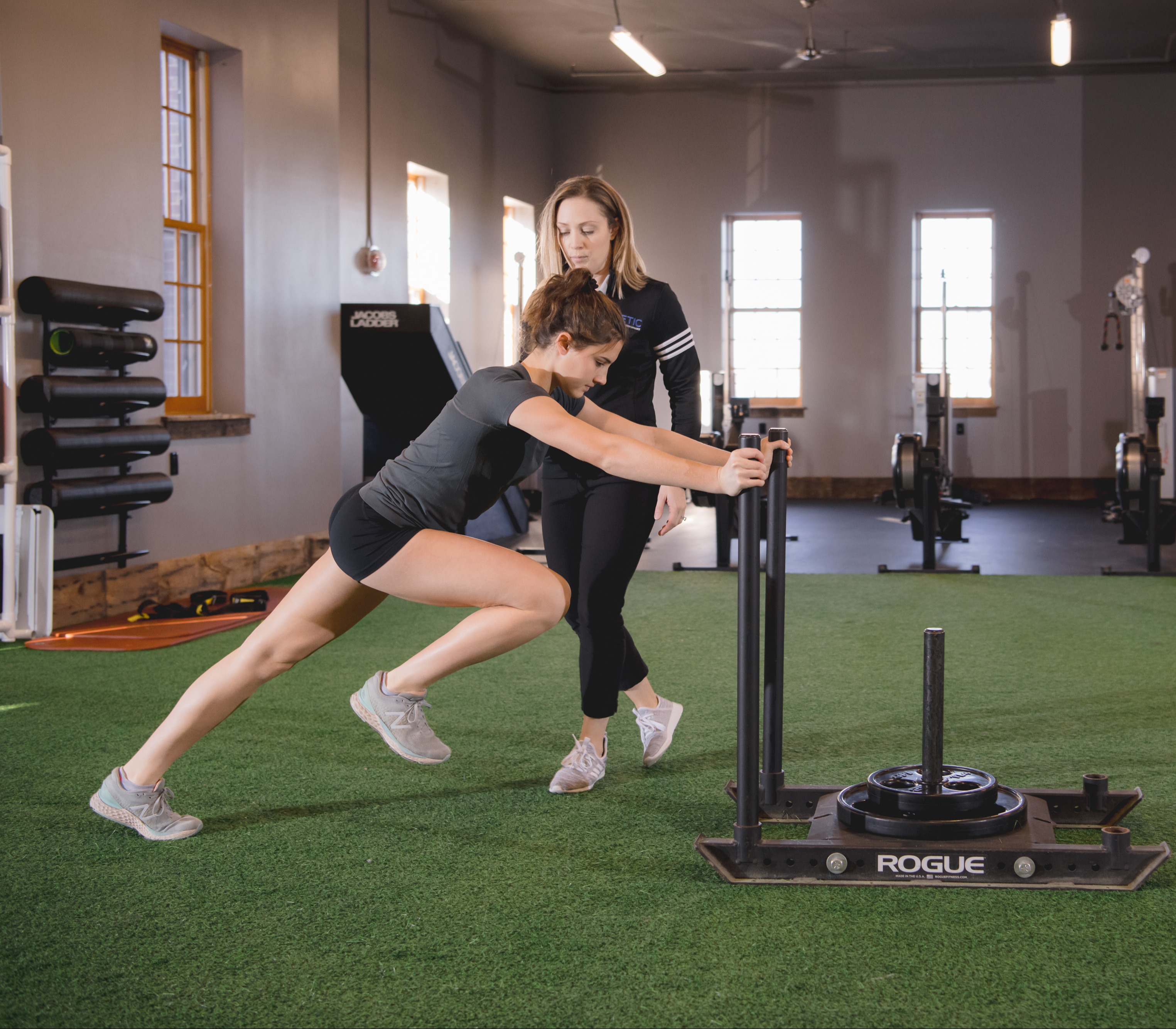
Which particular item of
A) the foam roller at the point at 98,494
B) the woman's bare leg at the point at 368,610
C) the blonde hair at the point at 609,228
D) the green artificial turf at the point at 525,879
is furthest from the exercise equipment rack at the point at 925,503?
the woman's bare leg at the point at 368,610

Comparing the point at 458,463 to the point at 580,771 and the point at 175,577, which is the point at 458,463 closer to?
the point at 580,771

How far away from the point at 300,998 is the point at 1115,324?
1273 centimetres

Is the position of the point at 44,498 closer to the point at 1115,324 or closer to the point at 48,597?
the point at 48,597

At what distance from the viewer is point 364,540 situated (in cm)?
243

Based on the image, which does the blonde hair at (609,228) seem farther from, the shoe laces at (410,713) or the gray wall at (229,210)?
the gray wall at (229,210)

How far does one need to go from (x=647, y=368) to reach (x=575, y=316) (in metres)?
0.58

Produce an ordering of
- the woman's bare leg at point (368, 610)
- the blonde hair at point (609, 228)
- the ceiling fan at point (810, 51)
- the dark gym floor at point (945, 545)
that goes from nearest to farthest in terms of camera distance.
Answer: the woman's bare leg at point (368, 610) → the blonde hair at point (609, 228) → the dark gym floor at point (945, 545) → the ceiling fan at point (810, 51)

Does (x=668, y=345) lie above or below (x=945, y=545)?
above

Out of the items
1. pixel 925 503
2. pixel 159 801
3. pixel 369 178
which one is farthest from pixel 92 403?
pixel 925 503

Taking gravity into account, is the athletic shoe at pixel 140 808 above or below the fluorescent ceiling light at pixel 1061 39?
below

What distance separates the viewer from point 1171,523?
743 cm

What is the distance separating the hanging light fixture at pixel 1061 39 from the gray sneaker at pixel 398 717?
814cm

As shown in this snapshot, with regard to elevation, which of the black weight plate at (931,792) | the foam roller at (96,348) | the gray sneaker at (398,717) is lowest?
the black weight plate at (931,792)

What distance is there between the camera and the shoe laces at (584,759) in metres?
2.94
